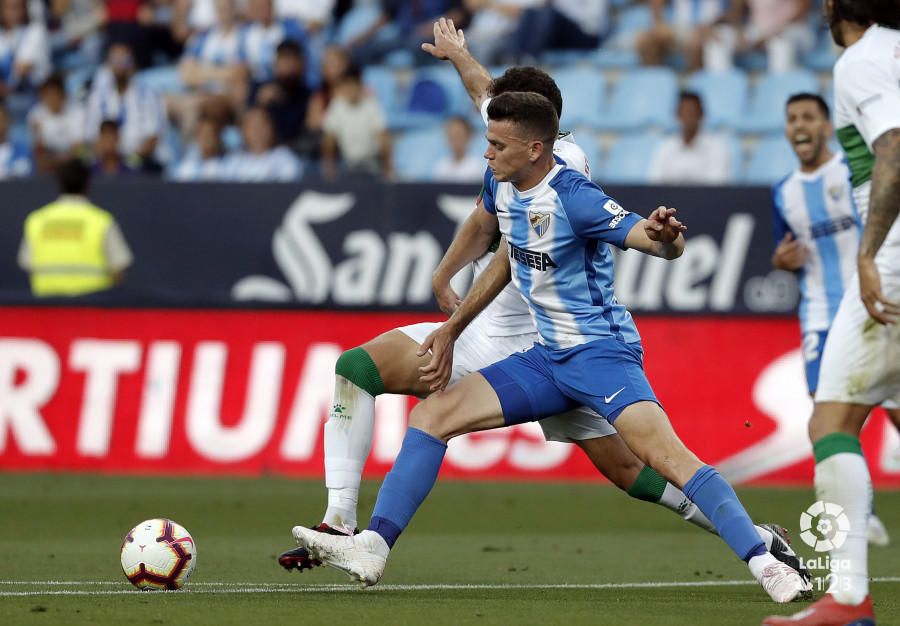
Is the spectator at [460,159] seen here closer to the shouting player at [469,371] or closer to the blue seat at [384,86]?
the blue seat at [384,86]

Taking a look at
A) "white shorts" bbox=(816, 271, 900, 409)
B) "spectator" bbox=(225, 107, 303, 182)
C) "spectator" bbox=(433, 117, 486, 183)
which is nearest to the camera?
"white shorts" bbox=(816, 271, 900, 409)

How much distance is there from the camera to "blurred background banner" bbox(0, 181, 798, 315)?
1408cm

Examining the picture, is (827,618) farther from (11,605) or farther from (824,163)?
(824,163)

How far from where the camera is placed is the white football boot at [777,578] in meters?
6.09

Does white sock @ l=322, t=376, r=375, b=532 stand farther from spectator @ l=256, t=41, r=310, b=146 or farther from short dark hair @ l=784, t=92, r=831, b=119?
spectator @ l=256, t=41, r=310, b=146

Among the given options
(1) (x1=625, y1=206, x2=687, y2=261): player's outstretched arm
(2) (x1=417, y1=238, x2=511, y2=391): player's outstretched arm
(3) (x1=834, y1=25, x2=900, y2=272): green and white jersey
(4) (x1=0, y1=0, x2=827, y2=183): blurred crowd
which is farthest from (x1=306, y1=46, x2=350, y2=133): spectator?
→ (3) (x1=834, y1=25, x2=900, y2=272): green and white jersey

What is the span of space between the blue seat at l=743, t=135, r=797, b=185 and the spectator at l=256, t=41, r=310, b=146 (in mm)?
4307

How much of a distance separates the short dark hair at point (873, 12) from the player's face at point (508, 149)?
1392 millimetres

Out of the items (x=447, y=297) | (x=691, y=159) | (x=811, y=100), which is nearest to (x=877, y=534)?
(x=811, y=100)

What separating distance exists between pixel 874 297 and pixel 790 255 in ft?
14.9

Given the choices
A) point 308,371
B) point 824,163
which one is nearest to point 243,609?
point 824,163

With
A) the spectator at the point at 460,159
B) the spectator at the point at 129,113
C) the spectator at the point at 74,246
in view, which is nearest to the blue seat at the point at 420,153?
the spectator at the point at 460,159

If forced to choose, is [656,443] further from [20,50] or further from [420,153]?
[20,50]

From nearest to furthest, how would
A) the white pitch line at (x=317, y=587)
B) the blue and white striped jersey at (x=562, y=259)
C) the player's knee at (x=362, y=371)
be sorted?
1. the blue and white striped jersey at (x=562, y=259)
2. the white pitch line at (x=317, y=587)
3. the player's knee at (x=362, y=371)
